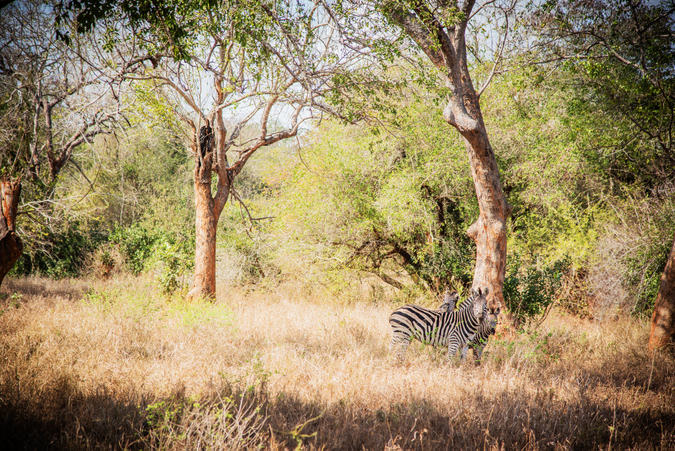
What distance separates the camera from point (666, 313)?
6379mm

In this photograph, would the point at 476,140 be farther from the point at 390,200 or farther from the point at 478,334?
the point at 478,334

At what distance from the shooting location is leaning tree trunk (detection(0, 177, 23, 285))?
4.67 metres

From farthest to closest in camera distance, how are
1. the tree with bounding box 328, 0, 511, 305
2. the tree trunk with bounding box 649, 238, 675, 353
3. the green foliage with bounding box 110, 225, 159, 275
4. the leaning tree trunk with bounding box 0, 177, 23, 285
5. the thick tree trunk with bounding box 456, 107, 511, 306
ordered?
1. the green foliage with bounding box 110, 225, 159, 275
2. the thick tree trunk with bounding box 456, 107, 511, 306
3. the tree with bounding box 328, 0, 511, 305
4. the tree trunk with bounding box 649, 238, 675, 353
5. the leaning tree trunk with bounding box 0, 177, 23, 285

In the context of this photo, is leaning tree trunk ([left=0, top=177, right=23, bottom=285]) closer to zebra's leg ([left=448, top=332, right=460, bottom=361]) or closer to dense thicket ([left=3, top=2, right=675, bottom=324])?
dense thicket ([left=3, top=2, right=675, bottom=324])

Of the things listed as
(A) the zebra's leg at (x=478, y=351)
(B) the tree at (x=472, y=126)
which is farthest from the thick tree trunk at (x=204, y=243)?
(A) the zebra's leg at (x=478, y=351)

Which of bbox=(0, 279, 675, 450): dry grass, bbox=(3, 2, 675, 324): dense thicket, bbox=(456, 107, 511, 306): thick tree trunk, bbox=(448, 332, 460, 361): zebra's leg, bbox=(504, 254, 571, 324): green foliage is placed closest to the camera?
bbox=(0, 279, 675, 450): dry grass

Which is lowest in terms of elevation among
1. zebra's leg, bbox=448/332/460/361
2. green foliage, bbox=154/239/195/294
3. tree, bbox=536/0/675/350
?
zebra's leg, bbox=448/332/460/361

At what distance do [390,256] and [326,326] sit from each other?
4529mm

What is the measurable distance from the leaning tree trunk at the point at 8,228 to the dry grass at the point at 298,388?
1178 millimetres

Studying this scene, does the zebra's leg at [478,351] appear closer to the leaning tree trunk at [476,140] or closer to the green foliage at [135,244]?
the leaning tree trunk at [476,140]

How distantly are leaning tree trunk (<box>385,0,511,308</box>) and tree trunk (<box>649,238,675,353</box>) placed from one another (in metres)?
2.45

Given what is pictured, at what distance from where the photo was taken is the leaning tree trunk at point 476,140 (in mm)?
6926

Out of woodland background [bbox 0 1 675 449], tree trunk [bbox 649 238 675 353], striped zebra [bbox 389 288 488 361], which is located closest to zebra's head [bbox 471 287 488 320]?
striped zebra [bbox 389 288 488 361]

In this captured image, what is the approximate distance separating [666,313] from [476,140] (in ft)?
14.1
